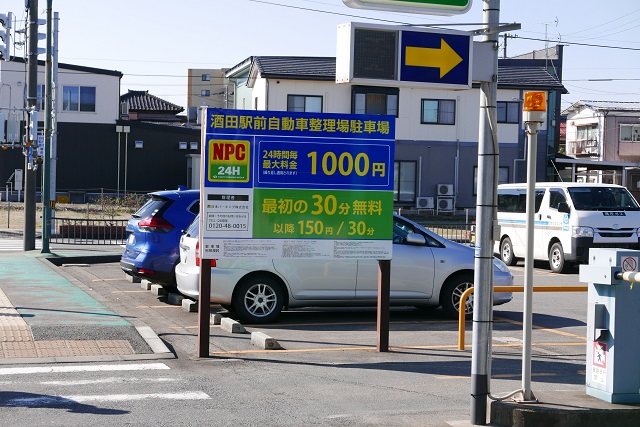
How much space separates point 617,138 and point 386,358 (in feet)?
158

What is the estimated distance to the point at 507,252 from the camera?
25359 mm

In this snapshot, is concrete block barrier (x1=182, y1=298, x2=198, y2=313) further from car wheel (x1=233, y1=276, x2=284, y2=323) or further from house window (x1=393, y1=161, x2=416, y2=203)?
house window (x1=393, y1=161, x2=416, y2=203)

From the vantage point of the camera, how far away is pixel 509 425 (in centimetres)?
706

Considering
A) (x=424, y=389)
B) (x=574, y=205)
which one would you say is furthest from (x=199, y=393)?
(x=574, y=205)

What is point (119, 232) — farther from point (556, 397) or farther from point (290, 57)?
point (556, 397)

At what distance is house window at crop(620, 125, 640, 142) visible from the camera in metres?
54.2

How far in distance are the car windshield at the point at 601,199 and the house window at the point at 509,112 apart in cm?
2373

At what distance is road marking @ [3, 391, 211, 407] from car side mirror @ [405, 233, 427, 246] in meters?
5.64

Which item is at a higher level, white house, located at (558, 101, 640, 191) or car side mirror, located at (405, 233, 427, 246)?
white house, located at (558, 101, 640, 191)

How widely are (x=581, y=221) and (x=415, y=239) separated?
9.85 meters

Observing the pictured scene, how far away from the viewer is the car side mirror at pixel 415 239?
1340cm

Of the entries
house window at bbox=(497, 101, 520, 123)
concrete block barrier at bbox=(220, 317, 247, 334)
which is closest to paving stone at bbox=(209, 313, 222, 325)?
concrete block barrier at bbox=(220, 317, 247, 334)


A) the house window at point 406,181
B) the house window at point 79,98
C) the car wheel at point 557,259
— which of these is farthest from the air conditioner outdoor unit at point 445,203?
the car wheel at point 557,259

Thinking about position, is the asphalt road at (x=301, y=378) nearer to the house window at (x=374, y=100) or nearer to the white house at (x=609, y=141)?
the house window at (x=374, y=100)
